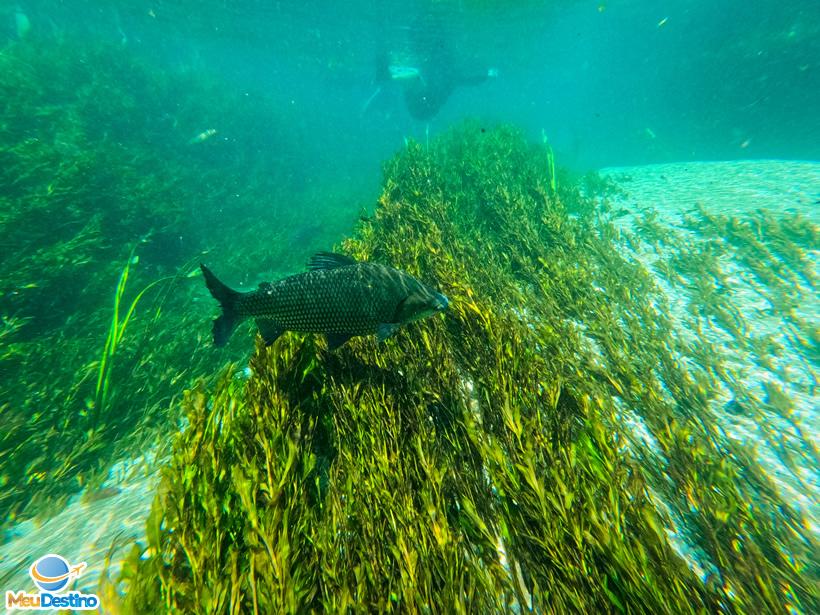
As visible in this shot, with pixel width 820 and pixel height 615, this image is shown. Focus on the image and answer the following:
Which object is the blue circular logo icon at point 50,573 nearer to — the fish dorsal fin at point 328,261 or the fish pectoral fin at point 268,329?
the fish pectoral fin at point 268,329

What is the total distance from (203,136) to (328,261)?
101 ft

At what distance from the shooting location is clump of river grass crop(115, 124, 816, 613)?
6.70ft

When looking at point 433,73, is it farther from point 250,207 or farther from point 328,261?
point 328,261

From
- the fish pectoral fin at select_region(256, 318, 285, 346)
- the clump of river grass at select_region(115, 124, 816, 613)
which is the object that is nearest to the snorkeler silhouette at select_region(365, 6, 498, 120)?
the clump of river grass at select_region(115, 124, 816, 613)

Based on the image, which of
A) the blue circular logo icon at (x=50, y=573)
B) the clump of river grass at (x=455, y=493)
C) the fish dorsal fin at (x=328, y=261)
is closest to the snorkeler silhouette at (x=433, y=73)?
the clump of river grass at (x=455, y=493)

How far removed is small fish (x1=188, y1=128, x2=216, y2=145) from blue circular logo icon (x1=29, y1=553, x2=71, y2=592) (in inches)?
1161

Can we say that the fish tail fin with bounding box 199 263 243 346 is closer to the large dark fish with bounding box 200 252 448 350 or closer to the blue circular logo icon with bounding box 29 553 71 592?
the large dark fish with bounding box 200 252 448 350

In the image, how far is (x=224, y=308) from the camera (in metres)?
2.72

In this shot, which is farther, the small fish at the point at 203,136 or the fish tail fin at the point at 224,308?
the small fish at the point at 203,136

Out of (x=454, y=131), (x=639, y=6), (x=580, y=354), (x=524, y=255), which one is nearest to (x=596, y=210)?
(x=524, y=255)

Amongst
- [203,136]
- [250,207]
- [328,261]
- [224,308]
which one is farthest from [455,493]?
[203,136]

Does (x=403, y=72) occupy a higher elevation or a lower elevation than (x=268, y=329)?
higher

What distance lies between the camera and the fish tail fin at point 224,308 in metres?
2.65

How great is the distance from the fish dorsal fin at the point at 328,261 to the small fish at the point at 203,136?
2938cm
